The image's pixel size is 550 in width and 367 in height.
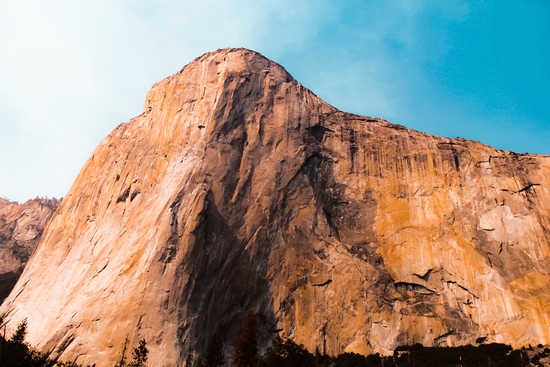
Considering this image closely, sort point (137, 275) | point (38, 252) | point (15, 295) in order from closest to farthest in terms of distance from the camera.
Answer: point (137, 275) < point (15, 295) < point (38, 252)

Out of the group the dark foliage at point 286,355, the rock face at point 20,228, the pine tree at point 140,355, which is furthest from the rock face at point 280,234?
the rock face at point 20,228

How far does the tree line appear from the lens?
31438 millimetres

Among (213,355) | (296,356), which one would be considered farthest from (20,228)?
(296,356)

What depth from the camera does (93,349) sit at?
3388 cm

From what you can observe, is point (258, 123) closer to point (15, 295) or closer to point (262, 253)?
Result: point (262, 253)

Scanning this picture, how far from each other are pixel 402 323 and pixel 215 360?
16906mm

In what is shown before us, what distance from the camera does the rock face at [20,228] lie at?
8606cm

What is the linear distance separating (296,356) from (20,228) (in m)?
87.2

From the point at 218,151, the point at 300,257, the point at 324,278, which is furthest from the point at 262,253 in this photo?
the point at 218,151

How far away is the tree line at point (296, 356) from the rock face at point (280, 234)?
39.8 inches

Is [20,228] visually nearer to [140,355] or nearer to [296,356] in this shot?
[140,355]

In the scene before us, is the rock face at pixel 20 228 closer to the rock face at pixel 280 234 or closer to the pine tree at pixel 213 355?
the rock face at pixel 280 234

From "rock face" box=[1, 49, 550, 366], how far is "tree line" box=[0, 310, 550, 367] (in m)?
1.01

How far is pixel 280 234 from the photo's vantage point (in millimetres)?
44188
